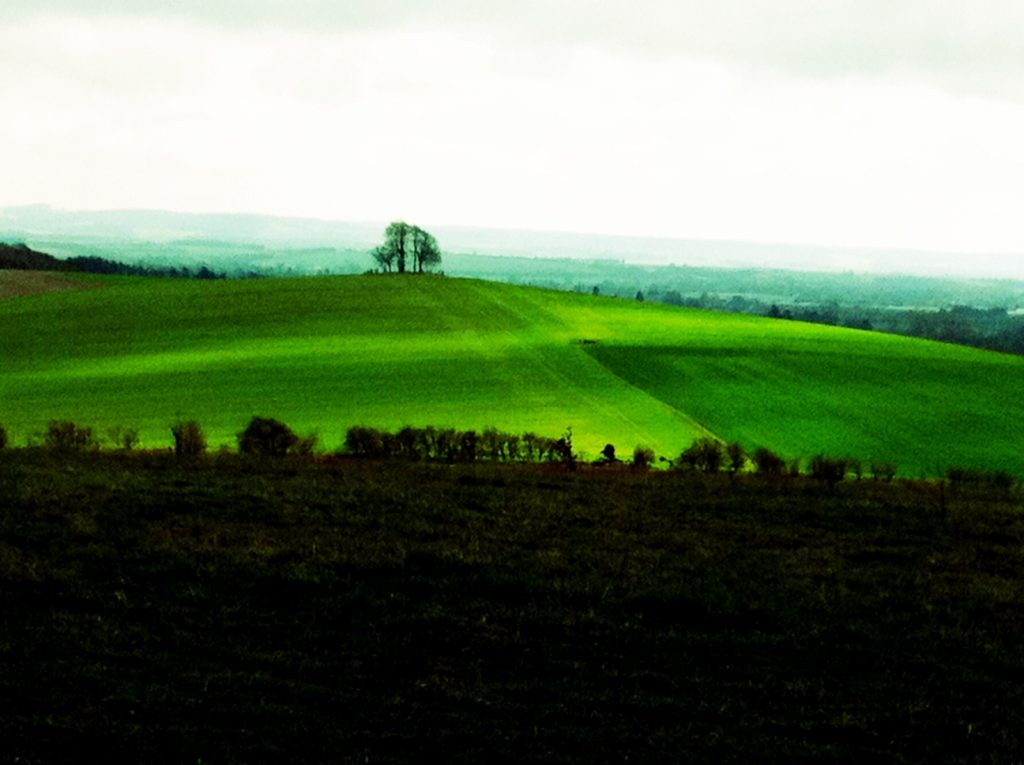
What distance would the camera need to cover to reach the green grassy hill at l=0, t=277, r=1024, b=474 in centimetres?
4159

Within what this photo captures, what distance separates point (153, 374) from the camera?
50.6 m

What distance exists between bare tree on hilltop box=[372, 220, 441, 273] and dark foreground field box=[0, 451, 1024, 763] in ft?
294

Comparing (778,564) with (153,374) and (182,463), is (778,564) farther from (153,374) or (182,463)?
(153,374)

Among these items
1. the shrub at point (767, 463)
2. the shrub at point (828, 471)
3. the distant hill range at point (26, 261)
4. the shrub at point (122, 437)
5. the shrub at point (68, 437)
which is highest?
the distant hill range at point (26, 261)

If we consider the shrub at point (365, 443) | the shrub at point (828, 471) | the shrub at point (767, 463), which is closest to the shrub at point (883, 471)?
the shrub at point (767, 463)

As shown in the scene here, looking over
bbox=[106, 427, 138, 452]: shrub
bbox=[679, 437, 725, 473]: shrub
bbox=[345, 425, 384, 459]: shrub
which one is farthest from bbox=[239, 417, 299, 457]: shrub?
bbox=[679, 437, 725, 473]: shrub

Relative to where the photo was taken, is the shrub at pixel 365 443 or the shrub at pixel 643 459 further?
the shrub at pixel 365 443

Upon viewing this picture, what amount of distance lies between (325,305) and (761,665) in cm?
6842

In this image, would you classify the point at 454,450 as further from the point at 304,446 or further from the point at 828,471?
the point at 828,471

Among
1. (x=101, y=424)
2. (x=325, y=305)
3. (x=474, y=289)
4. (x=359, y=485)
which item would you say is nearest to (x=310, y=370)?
(x=101, y=424)

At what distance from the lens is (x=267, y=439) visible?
102 feet

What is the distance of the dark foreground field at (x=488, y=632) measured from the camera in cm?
772

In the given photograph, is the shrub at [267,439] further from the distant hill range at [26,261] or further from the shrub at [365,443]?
the distant hill range at [26,261]

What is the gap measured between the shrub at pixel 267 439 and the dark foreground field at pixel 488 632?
11.1 meters
